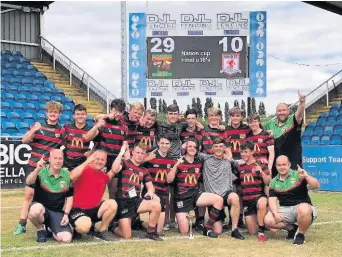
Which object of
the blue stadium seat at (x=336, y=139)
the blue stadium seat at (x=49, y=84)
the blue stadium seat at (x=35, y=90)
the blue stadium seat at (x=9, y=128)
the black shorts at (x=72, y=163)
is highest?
the blue stadium seat at (x=49, y=84)

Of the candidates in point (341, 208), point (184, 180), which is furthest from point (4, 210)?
point (341, 208)

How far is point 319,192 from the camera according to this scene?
15.2 meters

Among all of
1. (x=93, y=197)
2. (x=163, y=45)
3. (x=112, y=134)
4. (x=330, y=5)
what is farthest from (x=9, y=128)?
(x=330, y=5)

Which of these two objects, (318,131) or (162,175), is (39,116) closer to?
(318,131)

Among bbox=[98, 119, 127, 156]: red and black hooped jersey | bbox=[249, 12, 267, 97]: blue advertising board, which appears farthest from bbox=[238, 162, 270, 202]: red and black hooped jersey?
bbox=[249, 12, 267, 97]: blue advertising board

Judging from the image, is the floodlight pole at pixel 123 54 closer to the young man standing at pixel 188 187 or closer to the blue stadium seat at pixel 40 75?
the blue stadium seat at pixel 40 75

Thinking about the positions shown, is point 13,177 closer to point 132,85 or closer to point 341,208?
point 132,85

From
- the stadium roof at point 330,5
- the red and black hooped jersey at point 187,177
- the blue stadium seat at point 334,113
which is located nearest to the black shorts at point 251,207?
the red and black hooped jersey at point 187,177

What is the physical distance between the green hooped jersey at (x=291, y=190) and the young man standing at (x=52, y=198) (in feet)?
9.21

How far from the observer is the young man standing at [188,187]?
320 inches

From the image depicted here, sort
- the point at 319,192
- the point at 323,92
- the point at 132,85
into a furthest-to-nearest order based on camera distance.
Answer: the point at 323,92, the point at 132,85, the point at 319,192

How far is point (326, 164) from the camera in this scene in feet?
50.6

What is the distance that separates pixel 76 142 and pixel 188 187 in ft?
5.76

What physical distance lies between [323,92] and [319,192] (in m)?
10.9
